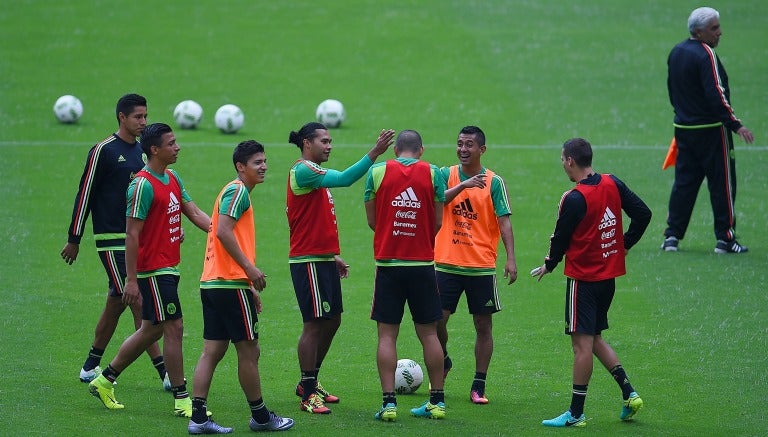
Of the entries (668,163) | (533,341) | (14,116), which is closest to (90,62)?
(14,116)

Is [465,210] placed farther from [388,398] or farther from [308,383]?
[308,383]

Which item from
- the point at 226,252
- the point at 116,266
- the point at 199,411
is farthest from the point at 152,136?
the point at 199,411

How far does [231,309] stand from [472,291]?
2142mm

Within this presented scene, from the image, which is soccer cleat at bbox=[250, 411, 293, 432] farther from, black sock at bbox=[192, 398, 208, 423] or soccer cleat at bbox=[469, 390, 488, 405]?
soccer cleat at bbox=[469, 390, 488, 405]

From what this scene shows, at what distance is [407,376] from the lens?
9484mm

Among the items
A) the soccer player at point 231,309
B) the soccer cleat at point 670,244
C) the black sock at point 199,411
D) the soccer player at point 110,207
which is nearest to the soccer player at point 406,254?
the soccer player at point 231,309

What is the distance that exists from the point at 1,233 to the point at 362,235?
189 inches

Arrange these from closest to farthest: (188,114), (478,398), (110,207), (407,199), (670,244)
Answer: (407,199) < (478,398) < (110,207) < (670,244) < (188,114)

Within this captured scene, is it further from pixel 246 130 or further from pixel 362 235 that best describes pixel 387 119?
pixel 362 235

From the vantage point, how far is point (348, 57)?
2548 centimetres

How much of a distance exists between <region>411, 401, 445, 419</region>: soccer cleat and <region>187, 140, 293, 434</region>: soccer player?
3.41 feet

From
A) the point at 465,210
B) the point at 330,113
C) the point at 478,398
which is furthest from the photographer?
the point at 330,113

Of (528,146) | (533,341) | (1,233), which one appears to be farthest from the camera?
(528,146)

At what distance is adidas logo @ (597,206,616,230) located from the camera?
8.50 m
